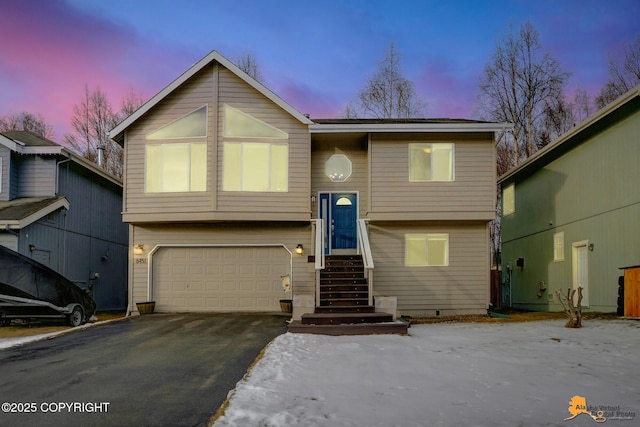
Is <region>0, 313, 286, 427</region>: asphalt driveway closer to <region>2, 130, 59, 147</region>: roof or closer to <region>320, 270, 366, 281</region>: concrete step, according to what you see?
<region>320, 270, 366, 281</region>: concrete step

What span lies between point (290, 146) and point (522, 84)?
17.0 metres

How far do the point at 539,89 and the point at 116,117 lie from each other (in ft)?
76.8

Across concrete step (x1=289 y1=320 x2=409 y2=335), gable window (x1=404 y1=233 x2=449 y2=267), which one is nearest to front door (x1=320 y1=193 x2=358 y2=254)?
gable window (x1=404 y1=233 x2=449 y2=267)

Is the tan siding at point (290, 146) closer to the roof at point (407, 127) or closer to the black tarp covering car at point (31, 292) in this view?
the roof at point (407, 127)

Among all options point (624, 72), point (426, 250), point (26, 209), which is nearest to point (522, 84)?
point (624, 72)

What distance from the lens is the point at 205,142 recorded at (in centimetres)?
1476

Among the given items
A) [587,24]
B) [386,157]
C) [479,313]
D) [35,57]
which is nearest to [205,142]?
[386,157]

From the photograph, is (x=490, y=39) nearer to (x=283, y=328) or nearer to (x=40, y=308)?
(x=283, y=328)

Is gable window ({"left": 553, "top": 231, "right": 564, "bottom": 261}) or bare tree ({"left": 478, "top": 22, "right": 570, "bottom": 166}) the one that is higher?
bare tree ({"left": 478, "top": 22, "right": 570, "bottom": 166})

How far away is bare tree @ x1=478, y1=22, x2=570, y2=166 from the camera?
86.3 feet

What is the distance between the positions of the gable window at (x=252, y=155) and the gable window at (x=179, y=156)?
26.6 inches

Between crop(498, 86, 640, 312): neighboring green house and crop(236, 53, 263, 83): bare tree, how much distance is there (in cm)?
1422

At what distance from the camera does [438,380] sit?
679 centimetres

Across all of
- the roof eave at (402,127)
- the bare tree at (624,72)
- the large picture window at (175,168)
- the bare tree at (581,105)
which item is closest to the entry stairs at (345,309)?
the roof eave at (402,127)
